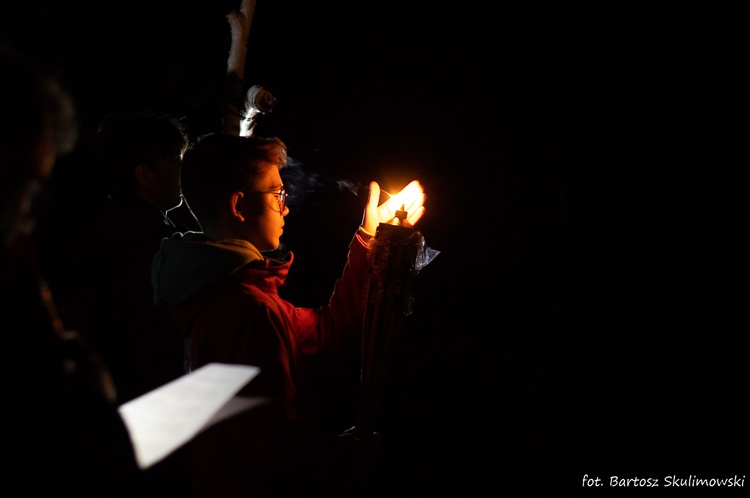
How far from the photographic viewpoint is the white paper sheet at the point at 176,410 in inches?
46.4

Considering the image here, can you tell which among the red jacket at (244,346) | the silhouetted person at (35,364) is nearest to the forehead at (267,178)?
the red jacket at (244,346)

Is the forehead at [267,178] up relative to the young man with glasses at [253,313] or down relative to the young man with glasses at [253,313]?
up

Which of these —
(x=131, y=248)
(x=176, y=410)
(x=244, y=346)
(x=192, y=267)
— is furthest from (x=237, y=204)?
(x=176, y=410)

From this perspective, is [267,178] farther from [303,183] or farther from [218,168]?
[303,183]

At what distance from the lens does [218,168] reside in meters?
2.32

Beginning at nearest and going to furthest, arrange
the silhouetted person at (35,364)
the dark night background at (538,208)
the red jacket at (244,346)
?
1. the silhouetted person at (35,364)
2. the red jacket at (244,346)
3. the dark night background at (538,208)

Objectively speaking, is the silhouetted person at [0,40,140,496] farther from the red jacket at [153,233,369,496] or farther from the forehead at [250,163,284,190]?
the forehead at [250,163,284,190]

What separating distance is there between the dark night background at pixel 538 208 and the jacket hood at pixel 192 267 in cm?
155

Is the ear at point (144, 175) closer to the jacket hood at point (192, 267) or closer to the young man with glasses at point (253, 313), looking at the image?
the young man with glasses at point (253, 313)

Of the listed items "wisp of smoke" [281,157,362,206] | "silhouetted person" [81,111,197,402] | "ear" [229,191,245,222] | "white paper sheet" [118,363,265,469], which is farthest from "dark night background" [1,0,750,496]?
"white paper sheet" [118,363,265,469]

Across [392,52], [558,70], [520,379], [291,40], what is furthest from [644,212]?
[291,40]

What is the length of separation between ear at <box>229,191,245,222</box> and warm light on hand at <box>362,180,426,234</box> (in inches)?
24.4

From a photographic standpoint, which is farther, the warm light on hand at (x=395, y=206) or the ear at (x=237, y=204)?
the warm light on hand at (x=395, y=206)

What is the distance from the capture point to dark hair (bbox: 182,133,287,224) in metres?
2.32
